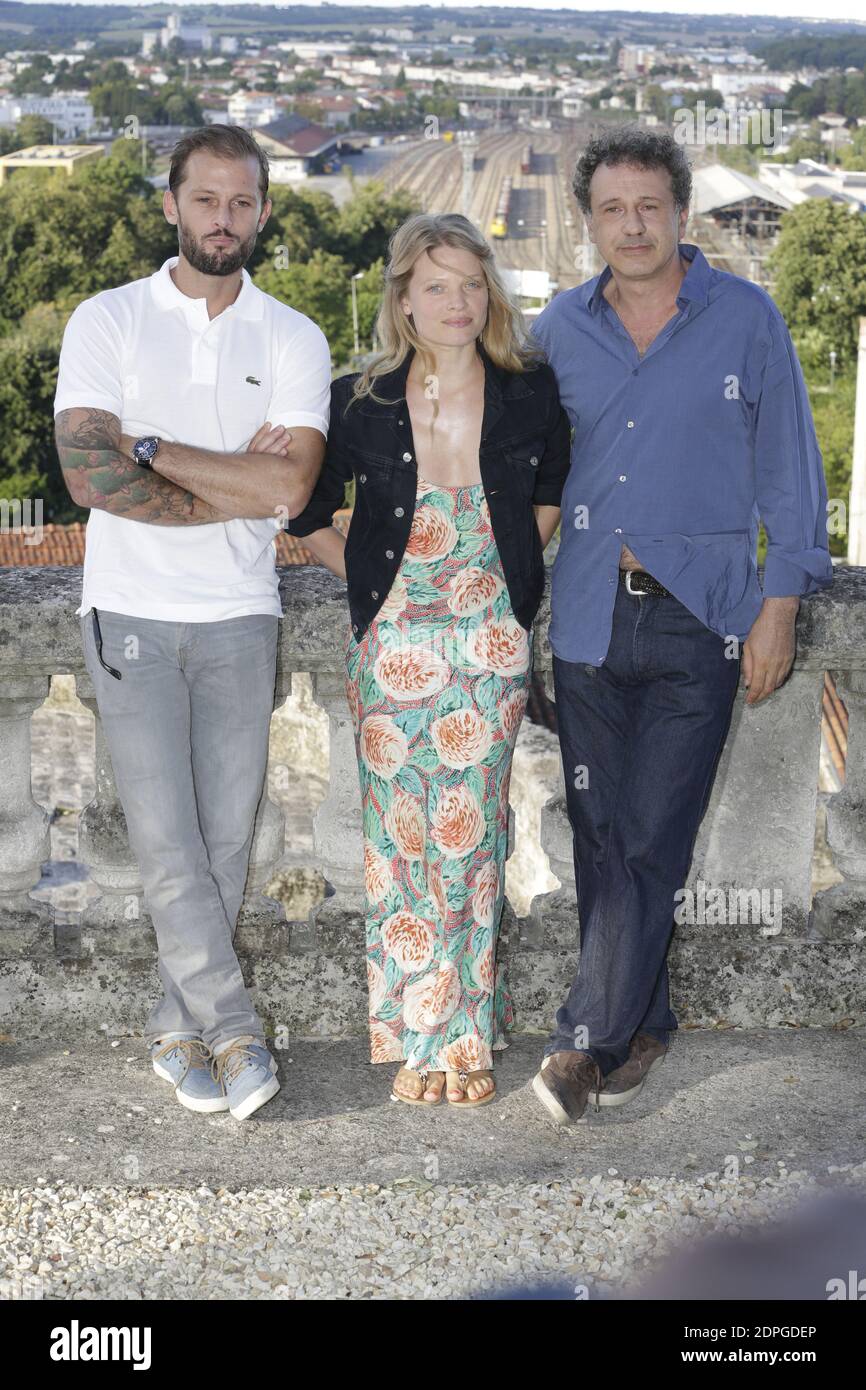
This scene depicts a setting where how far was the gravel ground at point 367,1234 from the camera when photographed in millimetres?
3459

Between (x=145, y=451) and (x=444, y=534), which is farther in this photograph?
(x=444, y=534)

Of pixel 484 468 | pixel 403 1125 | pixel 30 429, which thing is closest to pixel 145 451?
pixel 484 468

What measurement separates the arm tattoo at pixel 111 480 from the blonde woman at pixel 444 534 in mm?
388

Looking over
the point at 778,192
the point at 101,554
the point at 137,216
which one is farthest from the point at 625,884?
the point at 778,192

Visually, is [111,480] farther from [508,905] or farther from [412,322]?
[508,905]

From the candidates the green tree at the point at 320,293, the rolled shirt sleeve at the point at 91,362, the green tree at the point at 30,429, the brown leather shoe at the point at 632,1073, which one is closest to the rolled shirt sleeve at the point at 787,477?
the brown leather shoe at the point at 632,1073

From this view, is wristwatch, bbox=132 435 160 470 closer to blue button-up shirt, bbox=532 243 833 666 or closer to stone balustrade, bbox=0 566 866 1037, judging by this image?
stone balustrade, bbox=0 566 866 1037

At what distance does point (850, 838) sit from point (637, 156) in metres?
1.93

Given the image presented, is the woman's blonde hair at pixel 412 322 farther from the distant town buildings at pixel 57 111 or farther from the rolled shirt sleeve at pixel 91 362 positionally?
the distant town buildings at pixel 57 111

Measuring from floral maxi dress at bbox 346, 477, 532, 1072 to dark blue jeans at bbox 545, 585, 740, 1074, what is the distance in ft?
0.66

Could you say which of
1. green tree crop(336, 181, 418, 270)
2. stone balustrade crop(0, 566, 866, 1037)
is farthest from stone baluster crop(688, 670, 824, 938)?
green tree crop(336, 181, 418, 270)

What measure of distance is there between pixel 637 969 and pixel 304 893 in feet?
41.7

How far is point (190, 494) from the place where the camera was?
388cm

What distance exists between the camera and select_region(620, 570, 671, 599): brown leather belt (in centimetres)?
402
